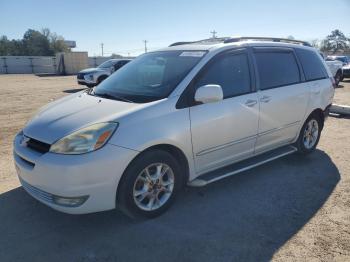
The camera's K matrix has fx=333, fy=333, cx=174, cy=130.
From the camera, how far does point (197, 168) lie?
3.86m

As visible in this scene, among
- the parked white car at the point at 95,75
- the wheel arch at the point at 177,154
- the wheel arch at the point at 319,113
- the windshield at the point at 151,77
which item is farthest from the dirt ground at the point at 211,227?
the parked white car at the point at 95,75

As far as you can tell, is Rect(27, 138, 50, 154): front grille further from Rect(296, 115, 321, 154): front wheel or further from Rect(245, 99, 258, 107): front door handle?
Rect(296, 115, 321, 154): front wheel

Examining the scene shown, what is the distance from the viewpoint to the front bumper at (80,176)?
2.96 meters

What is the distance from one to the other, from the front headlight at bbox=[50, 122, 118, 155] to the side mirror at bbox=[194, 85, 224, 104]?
999 mm

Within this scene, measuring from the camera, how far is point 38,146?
3281 millimetres

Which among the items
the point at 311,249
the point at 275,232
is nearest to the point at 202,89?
the point at 275,232

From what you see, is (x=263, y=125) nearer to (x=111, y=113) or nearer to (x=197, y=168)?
(x=197, y=168)

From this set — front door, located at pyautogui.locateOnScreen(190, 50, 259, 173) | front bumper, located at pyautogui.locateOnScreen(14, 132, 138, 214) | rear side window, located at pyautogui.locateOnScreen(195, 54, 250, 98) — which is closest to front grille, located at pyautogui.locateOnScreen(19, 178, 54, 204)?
front bumper, located at pyautogui.locateOnScreen(14, 132, 138, 214)

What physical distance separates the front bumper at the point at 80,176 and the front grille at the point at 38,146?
0.18ft

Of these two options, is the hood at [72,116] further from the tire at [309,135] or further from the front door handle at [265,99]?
the tire at [309,135]

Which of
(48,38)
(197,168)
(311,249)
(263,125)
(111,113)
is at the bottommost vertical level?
(311,249)

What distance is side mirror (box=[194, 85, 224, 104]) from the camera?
3.55 m

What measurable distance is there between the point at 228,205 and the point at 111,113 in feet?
5.63

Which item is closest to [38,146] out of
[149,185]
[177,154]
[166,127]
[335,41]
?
[149,185]
